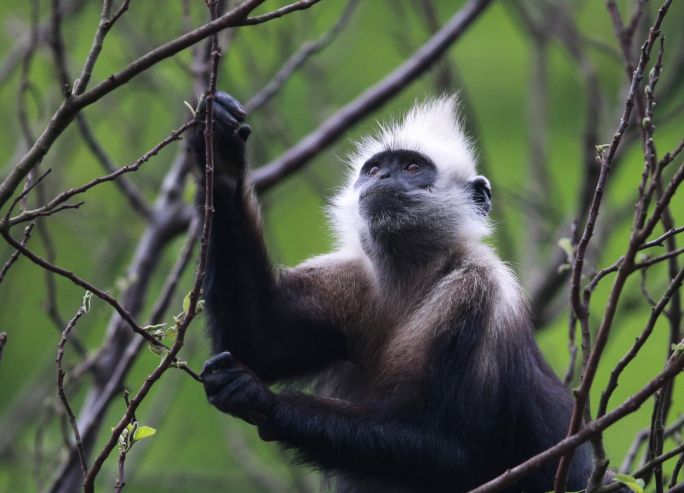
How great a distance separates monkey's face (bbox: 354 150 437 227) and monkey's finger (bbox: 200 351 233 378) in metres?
1.26

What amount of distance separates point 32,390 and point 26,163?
511 centimetres

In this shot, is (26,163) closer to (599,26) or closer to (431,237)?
(431,237)

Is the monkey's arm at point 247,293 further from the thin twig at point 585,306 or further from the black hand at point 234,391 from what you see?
the thin twig at point 585,306

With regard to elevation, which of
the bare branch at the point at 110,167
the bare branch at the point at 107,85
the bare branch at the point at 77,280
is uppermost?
the bare branch at the point at 110,167

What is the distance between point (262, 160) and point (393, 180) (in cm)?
338

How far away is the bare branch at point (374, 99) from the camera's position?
17.9 feet

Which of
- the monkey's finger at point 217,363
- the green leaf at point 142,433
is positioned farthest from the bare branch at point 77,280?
the monkey's finger at point 217,363

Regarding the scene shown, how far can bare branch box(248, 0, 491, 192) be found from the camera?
17.9ft

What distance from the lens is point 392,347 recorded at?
369cm

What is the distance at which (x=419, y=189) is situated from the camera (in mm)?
4105

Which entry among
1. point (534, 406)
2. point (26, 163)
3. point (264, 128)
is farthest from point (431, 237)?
point (264, 128)

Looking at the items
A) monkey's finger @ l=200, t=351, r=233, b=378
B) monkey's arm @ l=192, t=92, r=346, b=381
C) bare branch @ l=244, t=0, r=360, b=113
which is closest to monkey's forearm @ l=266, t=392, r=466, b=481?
monkey's finger @ l=200, t=351, r=233, b=378

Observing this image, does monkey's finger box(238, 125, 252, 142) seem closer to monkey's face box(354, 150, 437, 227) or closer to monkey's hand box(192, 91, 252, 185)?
monkey's hand box(192, 91, 252, 185)

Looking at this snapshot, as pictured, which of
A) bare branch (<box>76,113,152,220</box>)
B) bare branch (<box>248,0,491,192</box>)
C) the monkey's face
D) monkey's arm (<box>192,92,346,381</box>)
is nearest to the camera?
monkey's arm (<box>192,92,346,381</box>)
